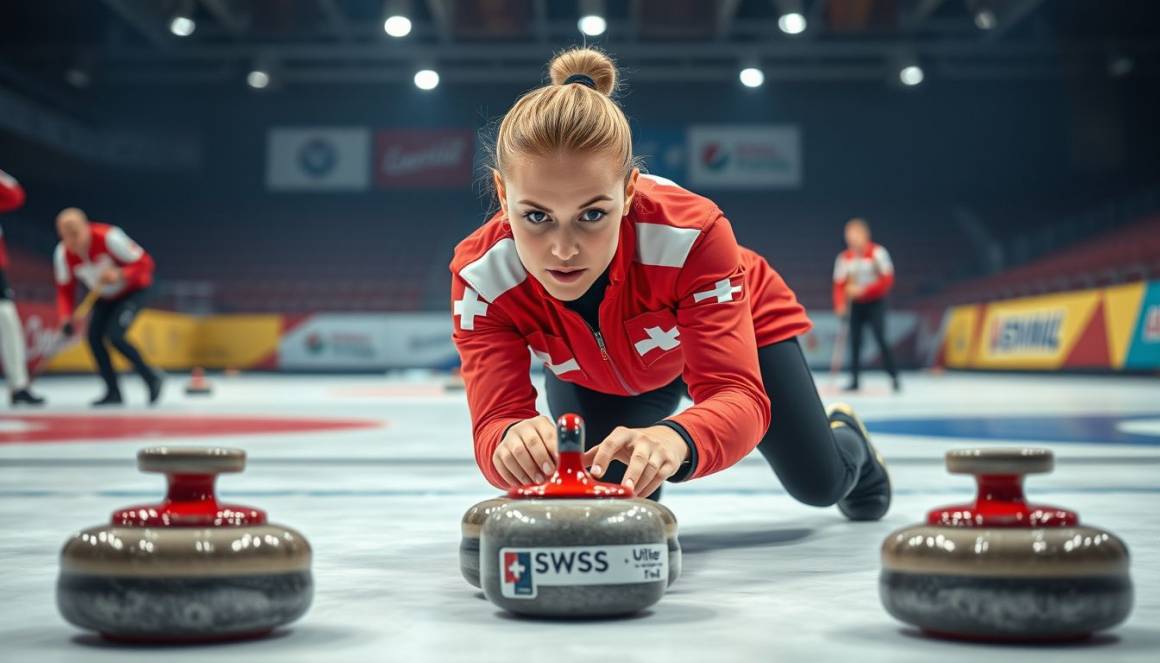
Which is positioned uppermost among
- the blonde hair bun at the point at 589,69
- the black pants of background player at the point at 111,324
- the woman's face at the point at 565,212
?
the black pants of background player at the point at 111,324

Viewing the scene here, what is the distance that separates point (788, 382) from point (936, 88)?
25012 mm

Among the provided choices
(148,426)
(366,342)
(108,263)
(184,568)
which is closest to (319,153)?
(366,342)

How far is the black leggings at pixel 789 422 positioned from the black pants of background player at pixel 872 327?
9237mm

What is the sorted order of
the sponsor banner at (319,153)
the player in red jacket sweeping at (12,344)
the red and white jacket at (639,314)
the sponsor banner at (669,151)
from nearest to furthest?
the red and white jacket at (639,314) < the player in red jacket sweeping at (12,344) < the sponsor banner at (669,151) < the sponsor banner at (319,153)

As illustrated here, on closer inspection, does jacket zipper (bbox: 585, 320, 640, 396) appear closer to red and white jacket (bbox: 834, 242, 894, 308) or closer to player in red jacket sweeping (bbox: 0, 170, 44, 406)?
player in red jacket sweeping (bbox: 0, 170, 44, 406)

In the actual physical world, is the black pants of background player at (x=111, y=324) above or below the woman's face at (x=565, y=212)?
above

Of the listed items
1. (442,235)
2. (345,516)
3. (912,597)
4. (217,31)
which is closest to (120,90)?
(217,31)

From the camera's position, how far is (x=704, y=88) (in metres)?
26.6

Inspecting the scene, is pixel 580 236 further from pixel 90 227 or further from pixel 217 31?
pixel 217 31

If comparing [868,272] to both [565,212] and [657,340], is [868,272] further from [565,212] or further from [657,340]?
[565,212]

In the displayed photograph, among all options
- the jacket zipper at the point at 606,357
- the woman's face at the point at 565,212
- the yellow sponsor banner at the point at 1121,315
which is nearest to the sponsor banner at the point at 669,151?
the yellow sponsor banner at the point at 1121,315

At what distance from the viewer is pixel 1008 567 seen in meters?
1.39

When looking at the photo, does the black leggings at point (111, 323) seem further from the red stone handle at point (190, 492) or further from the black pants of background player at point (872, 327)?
the red stone handle at point (190, 492)

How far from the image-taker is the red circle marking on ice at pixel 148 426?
590 cm
